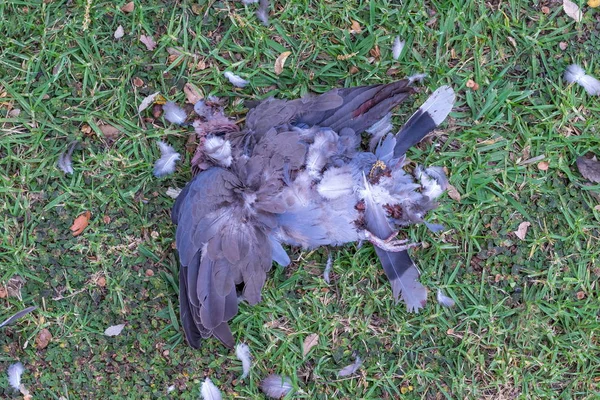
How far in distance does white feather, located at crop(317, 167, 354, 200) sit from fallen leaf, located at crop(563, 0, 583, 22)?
1620 millimetres

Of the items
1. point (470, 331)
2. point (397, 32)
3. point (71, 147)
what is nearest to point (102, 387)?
point (71, 147)

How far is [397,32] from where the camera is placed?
10.6ft

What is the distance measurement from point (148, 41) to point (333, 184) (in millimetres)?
1344

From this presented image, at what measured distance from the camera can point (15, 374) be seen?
10.4 feet

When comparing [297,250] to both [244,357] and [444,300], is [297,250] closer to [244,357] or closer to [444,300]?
[244,357]

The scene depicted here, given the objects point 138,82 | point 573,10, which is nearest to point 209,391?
point 138,82

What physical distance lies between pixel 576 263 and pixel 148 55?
259cm

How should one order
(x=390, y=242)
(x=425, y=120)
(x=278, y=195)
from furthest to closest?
(x=425, y=120) < (x=390, y=242) < (x=278, y=195)

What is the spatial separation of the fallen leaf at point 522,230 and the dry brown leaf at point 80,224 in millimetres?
2330

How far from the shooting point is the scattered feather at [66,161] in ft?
10.5

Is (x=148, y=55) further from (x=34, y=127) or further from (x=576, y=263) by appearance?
(x=576, y=263)

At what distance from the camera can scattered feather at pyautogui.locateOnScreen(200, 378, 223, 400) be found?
3.18 metres

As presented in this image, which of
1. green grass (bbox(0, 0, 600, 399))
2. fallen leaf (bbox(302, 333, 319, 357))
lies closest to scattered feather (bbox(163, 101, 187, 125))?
green grass (bbox(0, 0, 600, 399))

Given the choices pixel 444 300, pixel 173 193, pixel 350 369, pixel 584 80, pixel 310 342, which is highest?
pixel 584 80
